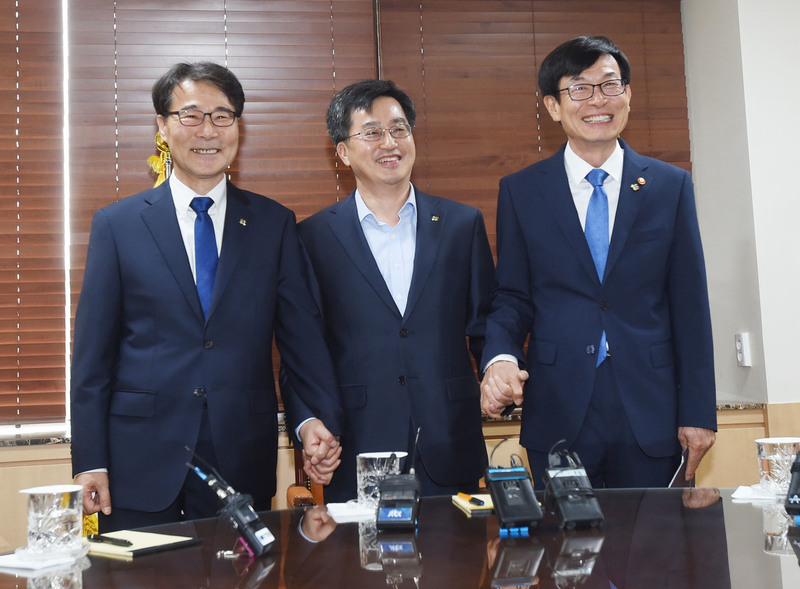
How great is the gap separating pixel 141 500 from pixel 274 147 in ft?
6.27

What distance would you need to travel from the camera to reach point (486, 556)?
3.91ft

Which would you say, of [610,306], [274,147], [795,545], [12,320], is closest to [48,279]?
[12,320]

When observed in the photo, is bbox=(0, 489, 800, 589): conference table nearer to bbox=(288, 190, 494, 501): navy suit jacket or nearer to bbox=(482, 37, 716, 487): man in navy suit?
bbox=(482, 37, 716, 487): man in navy suit

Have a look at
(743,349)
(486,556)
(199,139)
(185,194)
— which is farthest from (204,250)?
→ (743,349)

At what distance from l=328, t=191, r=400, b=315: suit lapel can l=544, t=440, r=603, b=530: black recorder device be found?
91 centimetres

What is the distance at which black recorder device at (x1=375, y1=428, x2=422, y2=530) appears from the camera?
4.47ft

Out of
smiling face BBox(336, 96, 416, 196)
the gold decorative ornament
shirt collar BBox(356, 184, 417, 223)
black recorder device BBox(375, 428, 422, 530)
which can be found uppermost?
the gold decorative ornament

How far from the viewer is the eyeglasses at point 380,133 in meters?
2.43

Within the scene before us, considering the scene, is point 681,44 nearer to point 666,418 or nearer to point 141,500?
point 666,418

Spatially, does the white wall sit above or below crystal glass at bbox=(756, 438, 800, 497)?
above

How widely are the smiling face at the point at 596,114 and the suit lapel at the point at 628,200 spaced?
0.28 ft

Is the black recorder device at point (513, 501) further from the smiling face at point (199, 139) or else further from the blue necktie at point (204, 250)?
the smiling face at point (199, 139)

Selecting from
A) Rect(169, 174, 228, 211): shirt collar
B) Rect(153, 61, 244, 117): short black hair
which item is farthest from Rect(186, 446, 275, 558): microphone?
Rect(153, 61, 244, 117): short black hair

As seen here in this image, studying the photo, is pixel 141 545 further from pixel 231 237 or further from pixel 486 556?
pixel 231 237
